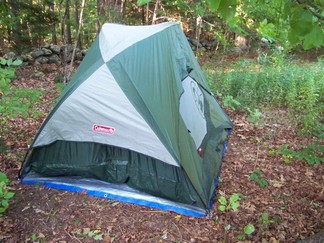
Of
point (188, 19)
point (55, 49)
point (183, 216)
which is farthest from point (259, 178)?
point (188, 19)

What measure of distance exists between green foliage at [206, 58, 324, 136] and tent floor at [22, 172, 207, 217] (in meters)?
2.59

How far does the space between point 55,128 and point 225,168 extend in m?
2.04

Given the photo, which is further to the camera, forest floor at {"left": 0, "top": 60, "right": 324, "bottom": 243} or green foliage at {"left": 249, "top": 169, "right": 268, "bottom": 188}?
green foliage at {"left": 249, "top": 169, "right": 268, "bottom": 188}

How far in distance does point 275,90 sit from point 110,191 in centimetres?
411

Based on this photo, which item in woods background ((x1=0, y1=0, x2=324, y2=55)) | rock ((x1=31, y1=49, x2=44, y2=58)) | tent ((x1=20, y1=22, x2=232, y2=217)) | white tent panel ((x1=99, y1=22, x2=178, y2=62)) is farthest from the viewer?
rock ((x1=31, y1=49, x2=44, y2=58))


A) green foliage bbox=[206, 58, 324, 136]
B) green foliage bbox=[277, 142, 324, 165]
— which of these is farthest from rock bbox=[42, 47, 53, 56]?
green foliage bbox=[277, 142, 324, 165]

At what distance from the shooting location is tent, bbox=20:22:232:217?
114 inches

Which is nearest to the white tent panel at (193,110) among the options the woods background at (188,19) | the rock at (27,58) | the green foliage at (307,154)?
the woods background at (188,19)

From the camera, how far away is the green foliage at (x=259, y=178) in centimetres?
339

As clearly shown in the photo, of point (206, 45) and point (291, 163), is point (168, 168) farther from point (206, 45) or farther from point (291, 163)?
point (206, 45)

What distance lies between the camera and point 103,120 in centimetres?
299

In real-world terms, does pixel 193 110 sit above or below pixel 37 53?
above

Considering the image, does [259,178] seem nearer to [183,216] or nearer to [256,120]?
[183,216]

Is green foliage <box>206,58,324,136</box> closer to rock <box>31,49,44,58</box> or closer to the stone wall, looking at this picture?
the stone wall
